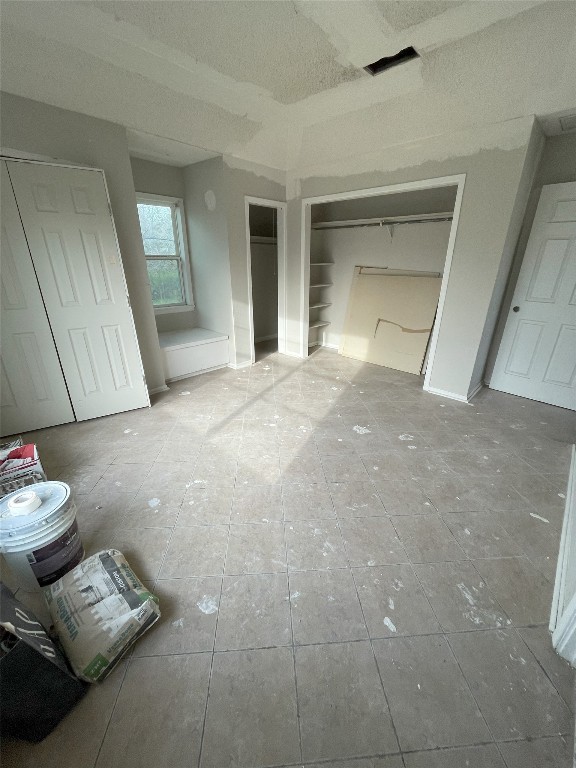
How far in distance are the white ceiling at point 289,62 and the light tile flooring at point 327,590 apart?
257cm

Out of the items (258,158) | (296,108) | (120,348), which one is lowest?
(120,348)

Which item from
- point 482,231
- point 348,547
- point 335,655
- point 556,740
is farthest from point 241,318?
point 556,740

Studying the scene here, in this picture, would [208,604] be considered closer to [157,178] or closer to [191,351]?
[191,351]

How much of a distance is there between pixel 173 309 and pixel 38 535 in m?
3.28

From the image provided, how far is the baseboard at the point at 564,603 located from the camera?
1.15 meters

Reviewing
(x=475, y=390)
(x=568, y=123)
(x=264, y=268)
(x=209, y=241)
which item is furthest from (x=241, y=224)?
(x=475, y=390)

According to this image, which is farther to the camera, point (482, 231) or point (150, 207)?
point (150, 207)

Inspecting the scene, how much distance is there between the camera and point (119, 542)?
1663 millimetres

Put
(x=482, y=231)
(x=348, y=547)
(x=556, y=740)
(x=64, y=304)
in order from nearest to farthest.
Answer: (x=556, y=740), (x=348, y=547), (x=64, y=304), (x=482, y=231)

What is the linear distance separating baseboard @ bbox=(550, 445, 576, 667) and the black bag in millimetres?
1777

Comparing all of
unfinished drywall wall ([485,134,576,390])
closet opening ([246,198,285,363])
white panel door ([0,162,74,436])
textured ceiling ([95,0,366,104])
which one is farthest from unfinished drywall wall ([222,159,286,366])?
unfinished drywall wall ([485,134,576,390])

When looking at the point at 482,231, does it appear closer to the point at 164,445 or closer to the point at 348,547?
the point at 348,547

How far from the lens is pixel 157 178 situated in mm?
3621

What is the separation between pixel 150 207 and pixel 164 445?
9.85 ft
